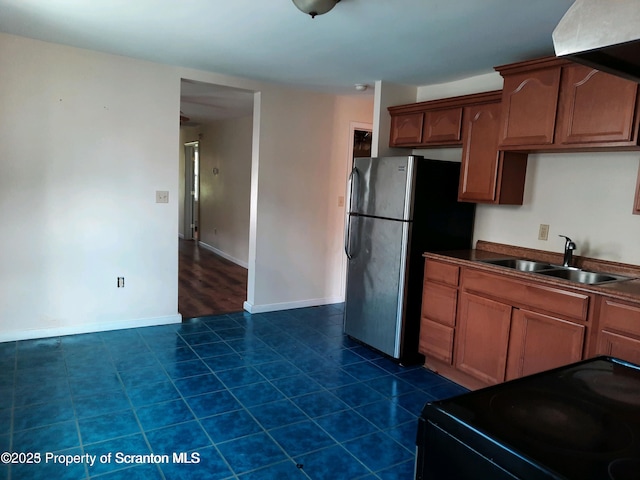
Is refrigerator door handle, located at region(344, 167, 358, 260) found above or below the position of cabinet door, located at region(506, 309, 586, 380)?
above

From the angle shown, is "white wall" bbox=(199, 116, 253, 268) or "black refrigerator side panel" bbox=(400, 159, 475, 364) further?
"white wall" bbox=(199, 116, 253, 268)

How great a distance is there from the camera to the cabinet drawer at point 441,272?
2.99m

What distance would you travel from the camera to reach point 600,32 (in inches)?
33.9

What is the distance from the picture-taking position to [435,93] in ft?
12.8

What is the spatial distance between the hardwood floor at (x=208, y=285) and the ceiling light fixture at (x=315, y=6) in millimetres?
3002

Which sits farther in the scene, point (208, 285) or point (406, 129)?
point (208, 285)

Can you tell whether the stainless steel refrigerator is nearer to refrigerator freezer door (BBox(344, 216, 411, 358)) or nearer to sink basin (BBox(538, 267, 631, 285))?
refrigerator freezer door (BBox(344, 216, 411, 358))

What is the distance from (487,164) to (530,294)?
3.35 feet

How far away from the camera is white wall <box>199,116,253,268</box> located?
6.45m

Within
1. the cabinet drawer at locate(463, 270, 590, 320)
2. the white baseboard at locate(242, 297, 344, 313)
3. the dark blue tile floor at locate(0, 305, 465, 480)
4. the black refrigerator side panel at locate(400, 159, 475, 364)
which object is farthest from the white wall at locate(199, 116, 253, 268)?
the cabinet drawer at locate(463, 270, 590, 320)

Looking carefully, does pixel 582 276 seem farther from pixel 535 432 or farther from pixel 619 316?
pixel 535 432

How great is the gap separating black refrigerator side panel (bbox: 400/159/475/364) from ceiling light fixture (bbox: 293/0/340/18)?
4.33 ft

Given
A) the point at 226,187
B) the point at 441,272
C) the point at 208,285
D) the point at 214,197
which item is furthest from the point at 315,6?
the point at 214,197

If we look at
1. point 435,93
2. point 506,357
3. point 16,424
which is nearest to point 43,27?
point 16,424
